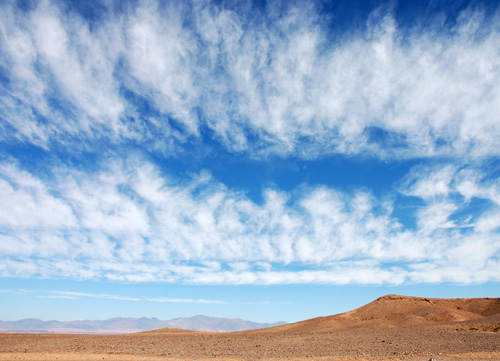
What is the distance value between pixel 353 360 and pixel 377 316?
4642 cm

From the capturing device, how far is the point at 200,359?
23.6 m

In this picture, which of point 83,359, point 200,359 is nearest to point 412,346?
point 200,359

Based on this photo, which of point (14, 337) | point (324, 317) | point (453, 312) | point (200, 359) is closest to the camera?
point (200, 359)

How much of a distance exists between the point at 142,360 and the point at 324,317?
49.6 m

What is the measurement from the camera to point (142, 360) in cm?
2223

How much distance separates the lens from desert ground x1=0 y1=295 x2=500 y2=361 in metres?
24.3

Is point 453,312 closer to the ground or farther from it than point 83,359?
farther from it

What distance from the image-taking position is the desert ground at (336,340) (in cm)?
2427

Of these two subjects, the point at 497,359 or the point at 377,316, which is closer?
the point at 497,359

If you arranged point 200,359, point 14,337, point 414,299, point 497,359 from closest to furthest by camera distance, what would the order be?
point 497,359, point 200,359, point 14,337, point 414,299

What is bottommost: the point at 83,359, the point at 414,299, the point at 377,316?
the point at 83,359

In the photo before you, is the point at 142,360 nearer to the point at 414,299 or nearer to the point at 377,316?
the point at 377,316

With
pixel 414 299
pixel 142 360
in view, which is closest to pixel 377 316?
pixel 414 299

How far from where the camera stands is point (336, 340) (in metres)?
36.1
